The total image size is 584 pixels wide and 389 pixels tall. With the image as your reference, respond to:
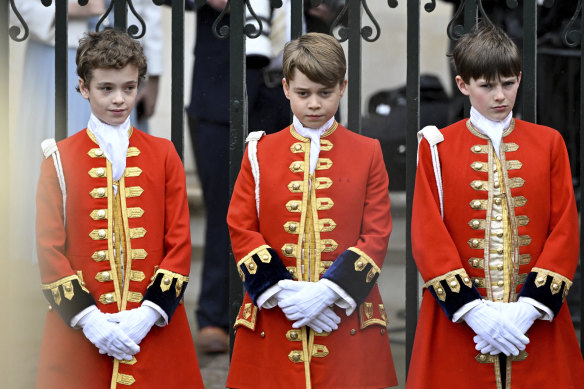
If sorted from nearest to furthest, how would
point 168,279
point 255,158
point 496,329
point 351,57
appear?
point 496,329 → point 168,279 → point 255,158 → point 351,57

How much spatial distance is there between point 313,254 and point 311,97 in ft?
1.71

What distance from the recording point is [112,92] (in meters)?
3.47

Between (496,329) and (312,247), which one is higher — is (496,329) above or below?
below

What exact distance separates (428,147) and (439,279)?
453mm

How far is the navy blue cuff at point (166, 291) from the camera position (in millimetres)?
3422

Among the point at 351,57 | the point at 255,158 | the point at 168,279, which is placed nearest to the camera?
the point at 168,279

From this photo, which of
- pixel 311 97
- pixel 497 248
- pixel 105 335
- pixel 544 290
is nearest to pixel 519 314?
pixel 544 290

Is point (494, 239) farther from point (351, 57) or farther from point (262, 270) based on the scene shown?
point (351, 57)

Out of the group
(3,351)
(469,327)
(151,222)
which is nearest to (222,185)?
(151,222)

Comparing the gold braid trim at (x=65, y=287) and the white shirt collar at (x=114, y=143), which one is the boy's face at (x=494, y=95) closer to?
the white shirt collar at (x=114, y=143)

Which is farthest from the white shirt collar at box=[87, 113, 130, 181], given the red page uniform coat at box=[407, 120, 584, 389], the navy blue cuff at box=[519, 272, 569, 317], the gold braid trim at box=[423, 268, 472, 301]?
the navy blue cuff at box=[519, 272, 569, 317]

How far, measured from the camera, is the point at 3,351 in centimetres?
229

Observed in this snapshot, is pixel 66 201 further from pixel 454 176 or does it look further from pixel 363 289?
pixel 454 176

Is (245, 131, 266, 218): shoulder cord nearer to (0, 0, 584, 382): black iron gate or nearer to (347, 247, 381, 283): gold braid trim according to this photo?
(0, 0, 584, 382): black iron gate
